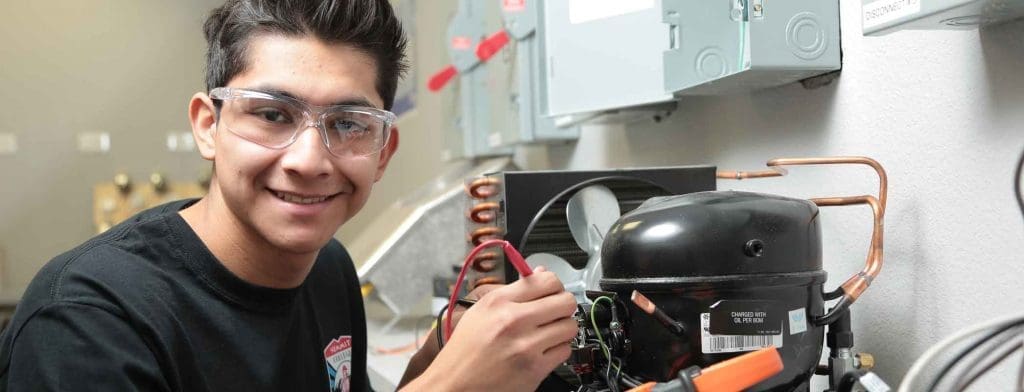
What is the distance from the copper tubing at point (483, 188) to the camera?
1.35 meters

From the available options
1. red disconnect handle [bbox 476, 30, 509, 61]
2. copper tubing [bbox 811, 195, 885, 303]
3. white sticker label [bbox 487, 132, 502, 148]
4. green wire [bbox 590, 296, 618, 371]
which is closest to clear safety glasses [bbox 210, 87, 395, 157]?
green wire [bbox 590, 296, 618, 371]

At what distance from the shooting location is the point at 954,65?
3.34 feet

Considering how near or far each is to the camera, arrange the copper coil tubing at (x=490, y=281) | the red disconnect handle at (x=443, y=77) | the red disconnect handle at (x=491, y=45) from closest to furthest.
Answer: the copper coil tubing at (x=490, y=281), the red disconnect handle at (x=491, y=45), the red disconnect handle at (x=443, y=77)

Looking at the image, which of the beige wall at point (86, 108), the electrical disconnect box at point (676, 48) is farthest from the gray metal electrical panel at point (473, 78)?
the beige wall at point (86, 108)

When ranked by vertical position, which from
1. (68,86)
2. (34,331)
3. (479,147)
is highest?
(68,86)

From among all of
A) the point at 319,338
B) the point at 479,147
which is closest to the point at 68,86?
the point at 479,147

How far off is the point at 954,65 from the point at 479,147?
2.01 meters

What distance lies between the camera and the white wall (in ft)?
3.14

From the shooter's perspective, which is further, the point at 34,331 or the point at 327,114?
the point at 327,114

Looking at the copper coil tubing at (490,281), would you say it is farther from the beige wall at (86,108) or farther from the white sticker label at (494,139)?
the beige wall at (86,108)

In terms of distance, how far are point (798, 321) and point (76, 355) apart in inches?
30.8

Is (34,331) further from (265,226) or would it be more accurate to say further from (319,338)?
(319,338)

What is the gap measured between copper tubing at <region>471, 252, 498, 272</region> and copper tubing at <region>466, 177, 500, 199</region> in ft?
0.33

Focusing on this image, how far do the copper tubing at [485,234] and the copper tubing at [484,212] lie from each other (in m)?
0.02
